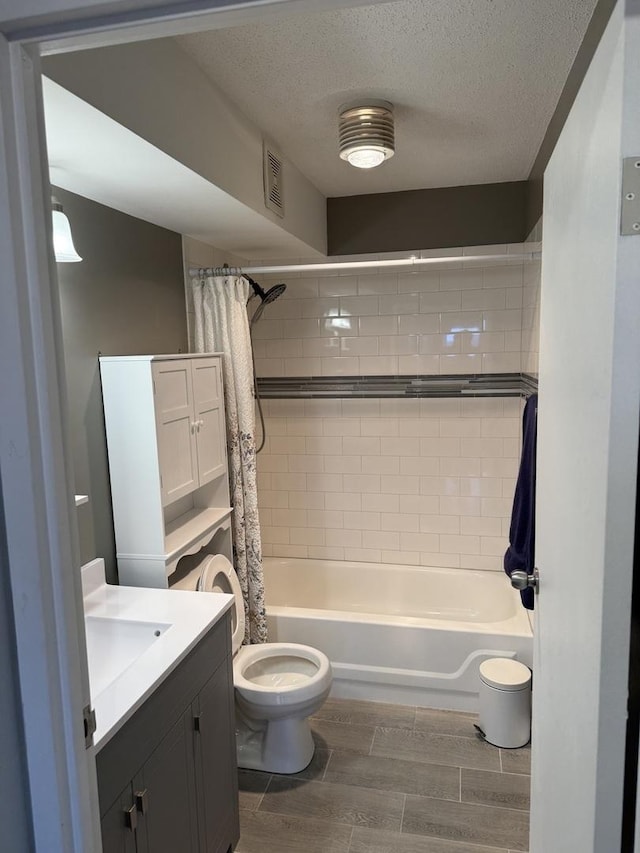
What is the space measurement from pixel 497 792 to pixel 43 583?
7.13 feet

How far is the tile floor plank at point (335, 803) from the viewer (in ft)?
7.43

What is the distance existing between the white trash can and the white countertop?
1329 millimetres

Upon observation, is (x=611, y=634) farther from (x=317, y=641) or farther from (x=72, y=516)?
(x=317, y=641)

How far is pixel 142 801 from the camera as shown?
58.4 inches

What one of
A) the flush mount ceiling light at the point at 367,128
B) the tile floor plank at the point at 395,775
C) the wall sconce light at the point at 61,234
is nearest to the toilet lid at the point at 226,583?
the tile floor plank at the point at 395,775

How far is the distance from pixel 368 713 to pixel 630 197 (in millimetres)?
2738

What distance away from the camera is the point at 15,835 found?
99 centimetres

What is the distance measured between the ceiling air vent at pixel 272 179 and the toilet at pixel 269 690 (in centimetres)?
149

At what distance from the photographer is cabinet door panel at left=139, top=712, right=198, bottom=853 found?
1518 mm

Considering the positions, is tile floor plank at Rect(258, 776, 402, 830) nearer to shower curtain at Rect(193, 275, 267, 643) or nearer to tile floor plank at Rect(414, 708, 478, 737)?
tile floor plank at Rect(414, 708, 478, 737)

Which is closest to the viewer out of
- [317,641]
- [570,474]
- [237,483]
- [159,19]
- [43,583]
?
[159,19]

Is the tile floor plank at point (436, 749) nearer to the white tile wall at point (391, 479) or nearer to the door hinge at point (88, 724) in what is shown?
the white tile wall at point (391, 479)

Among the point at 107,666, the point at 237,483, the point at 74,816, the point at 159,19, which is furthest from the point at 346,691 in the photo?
the point at 159,19

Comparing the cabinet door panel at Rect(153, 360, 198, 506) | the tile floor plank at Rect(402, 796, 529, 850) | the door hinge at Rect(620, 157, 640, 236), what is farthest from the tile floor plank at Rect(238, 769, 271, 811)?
the door hinge at Rect(620, 157, 640, 236)
